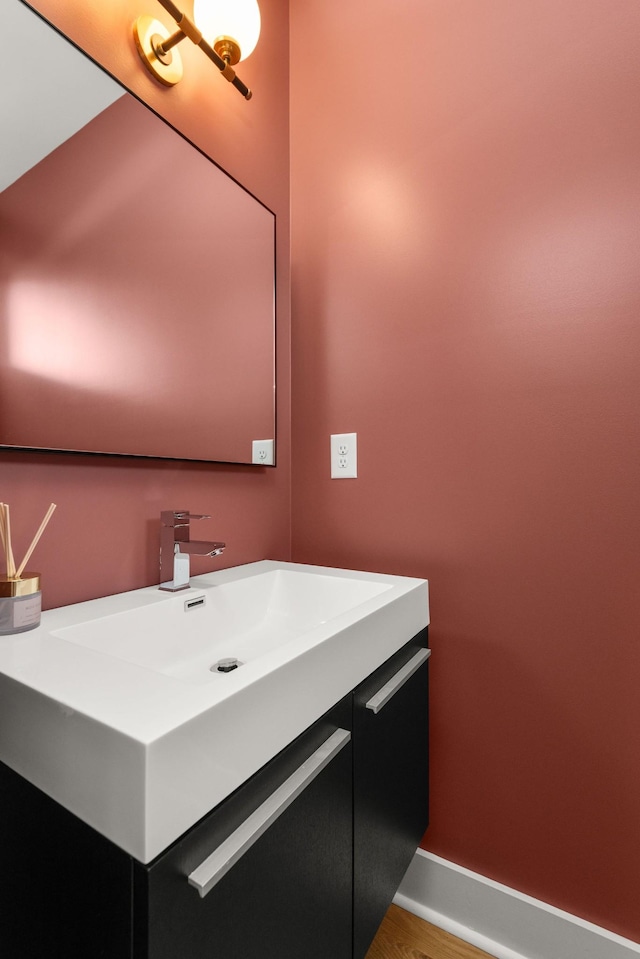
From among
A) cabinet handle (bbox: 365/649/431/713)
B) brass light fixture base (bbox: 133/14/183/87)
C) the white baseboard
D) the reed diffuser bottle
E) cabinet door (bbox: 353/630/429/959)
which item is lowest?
the white baseboard

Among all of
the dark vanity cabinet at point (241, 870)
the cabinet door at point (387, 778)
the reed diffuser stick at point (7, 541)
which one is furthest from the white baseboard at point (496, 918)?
the reed diffuser stick at point (7, 541)

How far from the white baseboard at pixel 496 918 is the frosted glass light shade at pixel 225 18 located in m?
1.97

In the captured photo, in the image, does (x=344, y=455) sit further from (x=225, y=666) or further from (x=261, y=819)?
(x=261, y=819)

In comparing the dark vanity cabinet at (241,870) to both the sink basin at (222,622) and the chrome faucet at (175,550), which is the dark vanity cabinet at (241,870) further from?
the chrome faucet at (175,550)

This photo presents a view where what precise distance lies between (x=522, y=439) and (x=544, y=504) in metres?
0.15

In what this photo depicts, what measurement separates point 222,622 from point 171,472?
0.34 m

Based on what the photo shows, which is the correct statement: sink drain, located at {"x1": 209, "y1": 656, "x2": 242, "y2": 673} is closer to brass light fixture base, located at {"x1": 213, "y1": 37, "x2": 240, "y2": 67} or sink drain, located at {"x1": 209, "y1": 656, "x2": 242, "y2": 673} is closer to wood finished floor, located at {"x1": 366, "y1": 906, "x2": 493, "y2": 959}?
wood finished floor, located at {"x1": 366, "y1": 906, "x2": 493, "y2": 959}

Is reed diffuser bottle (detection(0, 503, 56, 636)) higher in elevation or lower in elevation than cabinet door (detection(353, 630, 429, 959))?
higher

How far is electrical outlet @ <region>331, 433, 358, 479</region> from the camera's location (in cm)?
127

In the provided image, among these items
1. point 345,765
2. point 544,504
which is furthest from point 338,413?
point 345,765

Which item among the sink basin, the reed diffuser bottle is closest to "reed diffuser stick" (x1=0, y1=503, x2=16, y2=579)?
the reed diffuser bottle

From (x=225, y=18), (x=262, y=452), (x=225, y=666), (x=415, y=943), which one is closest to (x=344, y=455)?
(x=262, y=452)

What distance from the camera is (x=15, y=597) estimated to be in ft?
2.13

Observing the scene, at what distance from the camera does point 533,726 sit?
1018 millimetres
